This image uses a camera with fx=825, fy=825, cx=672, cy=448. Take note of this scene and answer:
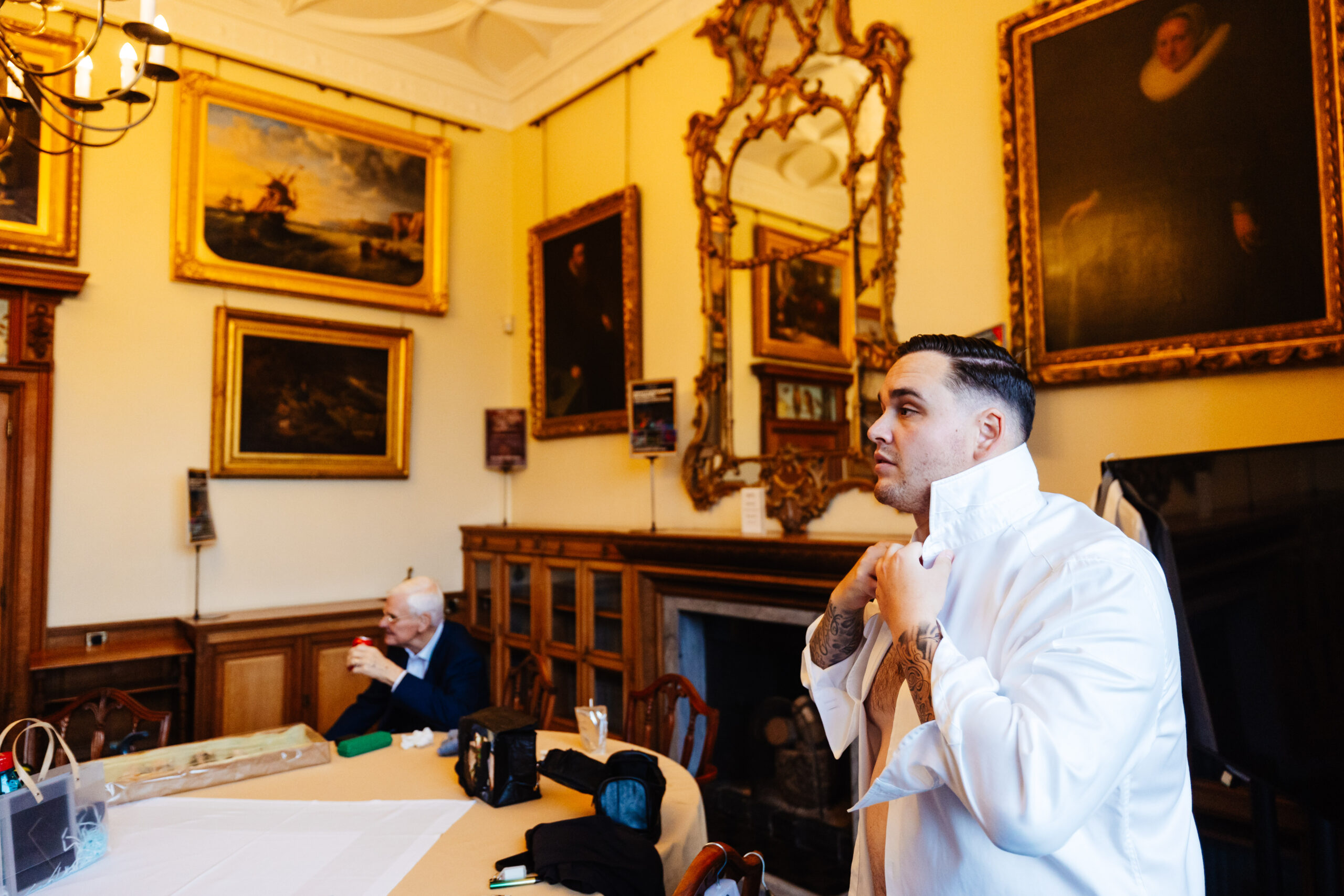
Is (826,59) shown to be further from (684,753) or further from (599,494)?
(684,753)

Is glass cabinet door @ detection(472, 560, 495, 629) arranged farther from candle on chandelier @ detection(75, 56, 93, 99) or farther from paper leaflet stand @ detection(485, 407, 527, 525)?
candle on chandelier @ detection(75, 56, 93, 99)

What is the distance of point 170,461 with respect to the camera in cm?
486

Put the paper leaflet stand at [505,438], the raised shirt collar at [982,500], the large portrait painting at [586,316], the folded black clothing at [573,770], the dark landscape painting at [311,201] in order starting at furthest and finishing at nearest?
the paper leaflet stand at [505,438] < the large portrait painting at [586,316] < the dark landscape painting at [311,201] < the folded black clothing at [573,770] < the raised shirt collar at [982,500]

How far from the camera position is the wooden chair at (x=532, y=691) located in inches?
124

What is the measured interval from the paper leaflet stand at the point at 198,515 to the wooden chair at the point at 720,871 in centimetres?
429

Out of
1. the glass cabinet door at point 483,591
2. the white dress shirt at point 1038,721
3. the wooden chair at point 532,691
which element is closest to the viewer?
the white dress shirt at point 1038,721

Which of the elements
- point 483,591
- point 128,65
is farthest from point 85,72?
point 483,591

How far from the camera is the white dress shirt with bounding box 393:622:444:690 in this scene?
332cm

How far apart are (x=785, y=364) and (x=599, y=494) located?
1.79 meters

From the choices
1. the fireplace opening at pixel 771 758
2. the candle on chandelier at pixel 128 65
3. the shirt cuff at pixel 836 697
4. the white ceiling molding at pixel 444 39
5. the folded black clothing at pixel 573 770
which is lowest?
the fireplace opening at pixel 771 758

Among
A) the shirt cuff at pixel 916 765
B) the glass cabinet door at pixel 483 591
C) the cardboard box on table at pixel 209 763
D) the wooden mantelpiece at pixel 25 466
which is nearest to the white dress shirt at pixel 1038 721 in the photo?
the shirt cuff at pixel 916 765

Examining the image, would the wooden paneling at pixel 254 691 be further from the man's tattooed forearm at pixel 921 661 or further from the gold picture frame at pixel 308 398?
the man's tattooed forearm at pixel 921 661

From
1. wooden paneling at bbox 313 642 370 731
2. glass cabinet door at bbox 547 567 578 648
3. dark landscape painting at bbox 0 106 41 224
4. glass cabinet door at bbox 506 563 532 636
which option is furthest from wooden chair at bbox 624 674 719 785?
dark landscape painting at bbox 0 106 41 224

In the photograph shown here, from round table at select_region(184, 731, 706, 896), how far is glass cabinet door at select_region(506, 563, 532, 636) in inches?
101
